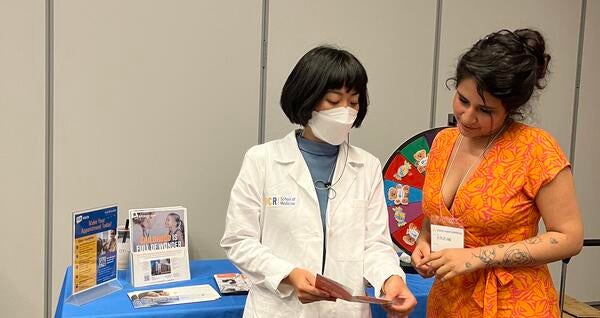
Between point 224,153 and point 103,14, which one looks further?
point 224,153

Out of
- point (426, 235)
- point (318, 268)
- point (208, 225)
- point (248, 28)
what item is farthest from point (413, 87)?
point (318, 268)

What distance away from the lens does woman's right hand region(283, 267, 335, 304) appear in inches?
51.2

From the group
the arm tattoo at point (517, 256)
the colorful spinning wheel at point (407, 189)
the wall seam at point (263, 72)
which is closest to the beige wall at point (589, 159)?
the colorful spinning wheel at point (407, 189)

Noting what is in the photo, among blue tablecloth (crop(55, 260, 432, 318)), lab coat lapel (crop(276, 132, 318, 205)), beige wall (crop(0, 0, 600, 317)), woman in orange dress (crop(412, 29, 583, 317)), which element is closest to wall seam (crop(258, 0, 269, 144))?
beige wall (crop(0, 0, 600, 317))

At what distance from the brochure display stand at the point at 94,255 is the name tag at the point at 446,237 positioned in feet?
3.74

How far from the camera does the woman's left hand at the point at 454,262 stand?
1290 millimetres

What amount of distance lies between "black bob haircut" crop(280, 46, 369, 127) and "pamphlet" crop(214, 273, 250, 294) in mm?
791

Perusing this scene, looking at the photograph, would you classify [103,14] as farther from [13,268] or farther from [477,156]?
[477,156]

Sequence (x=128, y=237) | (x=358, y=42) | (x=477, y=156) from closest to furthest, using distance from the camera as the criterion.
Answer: (x=477, y=156)
(x=128, y=237)
(x=358, y=42)

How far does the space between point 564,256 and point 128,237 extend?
5.13 ft

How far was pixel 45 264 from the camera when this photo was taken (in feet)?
7.83

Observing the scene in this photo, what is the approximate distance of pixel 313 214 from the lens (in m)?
1.43

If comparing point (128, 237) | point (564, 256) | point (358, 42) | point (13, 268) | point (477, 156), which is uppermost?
point (358, 42)

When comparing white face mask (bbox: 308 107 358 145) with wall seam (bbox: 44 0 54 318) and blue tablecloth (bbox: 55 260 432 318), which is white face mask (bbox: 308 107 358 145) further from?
wall seam (bbox: 44 0 54 318)
